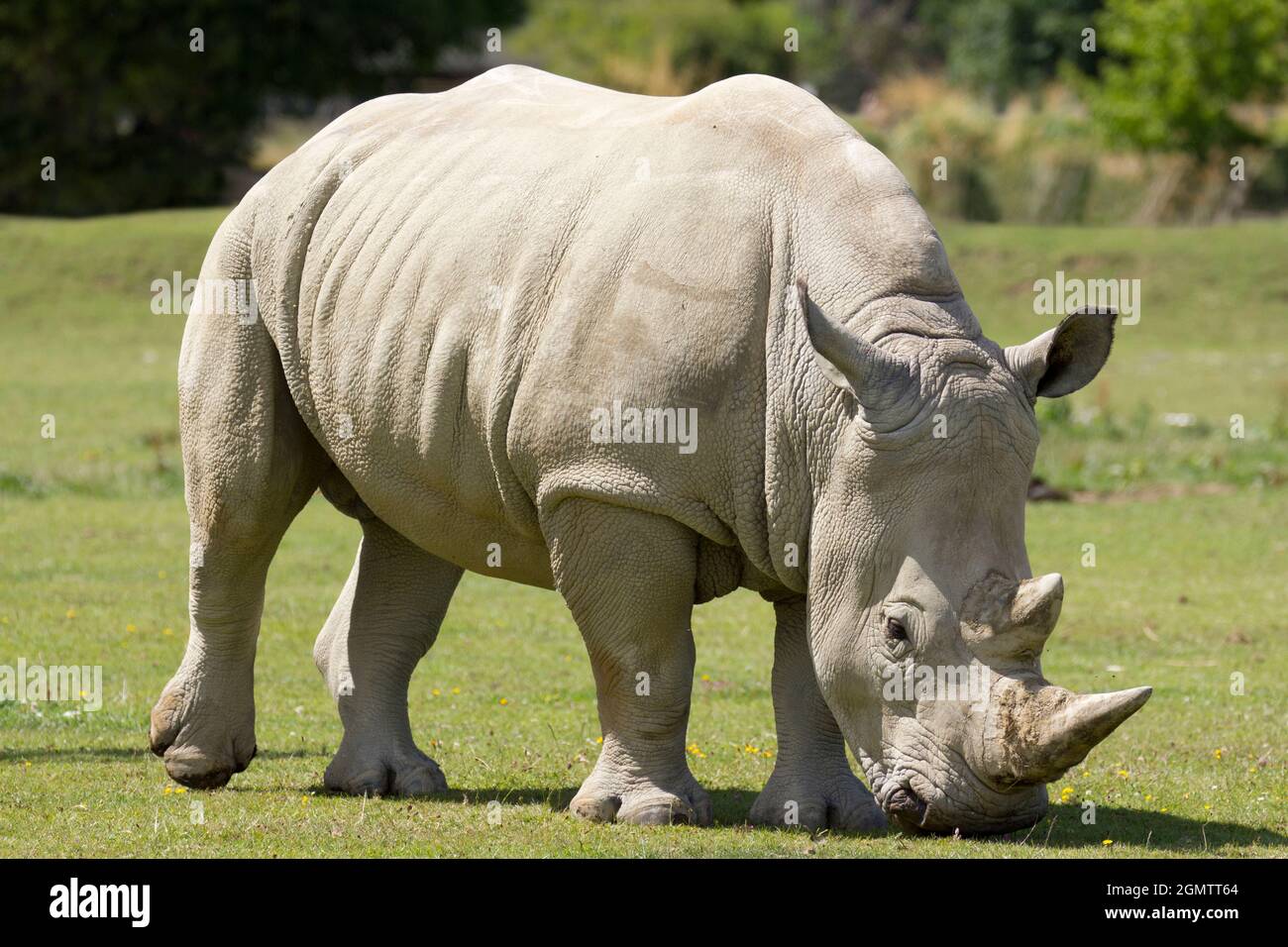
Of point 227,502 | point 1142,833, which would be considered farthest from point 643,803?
point 227,502

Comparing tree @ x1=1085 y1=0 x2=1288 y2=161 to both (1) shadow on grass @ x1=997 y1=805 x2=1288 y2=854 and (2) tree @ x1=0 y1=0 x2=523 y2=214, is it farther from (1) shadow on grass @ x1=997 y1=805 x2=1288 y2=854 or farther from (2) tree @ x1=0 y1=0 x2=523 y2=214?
(1) shadow on grass @ x1=997 y1=805 x2=1288 y2=854

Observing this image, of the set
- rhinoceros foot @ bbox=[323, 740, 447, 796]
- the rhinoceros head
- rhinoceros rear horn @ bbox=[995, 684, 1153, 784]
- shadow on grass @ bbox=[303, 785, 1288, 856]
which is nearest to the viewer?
rhinoceros rear horn @ bbox=[995, 684, 1153, 784]

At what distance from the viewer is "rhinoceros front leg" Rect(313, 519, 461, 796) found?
356 inches

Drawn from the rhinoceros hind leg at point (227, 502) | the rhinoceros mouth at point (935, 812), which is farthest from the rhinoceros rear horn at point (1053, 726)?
→ the rhinoceros hind leg at point (227, 502)

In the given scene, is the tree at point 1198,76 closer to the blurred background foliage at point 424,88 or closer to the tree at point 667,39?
the blurred background foliage at point 424,88

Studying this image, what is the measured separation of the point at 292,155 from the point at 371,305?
1117 millimetres

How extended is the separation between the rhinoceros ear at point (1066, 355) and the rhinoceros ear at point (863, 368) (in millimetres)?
463

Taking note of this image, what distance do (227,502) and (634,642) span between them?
2.16 metres

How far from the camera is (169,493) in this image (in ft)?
63.9

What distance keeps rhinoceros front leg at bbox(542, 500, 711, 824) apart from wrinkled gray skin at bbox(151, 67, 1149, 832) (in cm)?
1

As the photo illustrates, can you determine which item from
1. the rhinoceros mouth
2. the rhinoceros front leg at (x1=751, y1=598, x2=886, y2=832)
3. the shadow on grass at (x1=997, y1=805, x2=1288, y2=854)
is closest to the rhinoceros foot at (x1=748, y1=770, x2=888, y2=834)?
the rhinoceros front leg at (x1=751, y1=598, x2=886, y2=832)

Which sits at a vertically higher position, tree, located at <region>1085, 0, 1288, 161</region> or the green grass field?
tree, located at <region>1085, 0, 1288, 161</region>

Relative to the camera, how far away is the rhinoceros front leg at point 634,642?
7730 millimetres

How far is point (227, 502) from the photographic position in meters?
9.03
